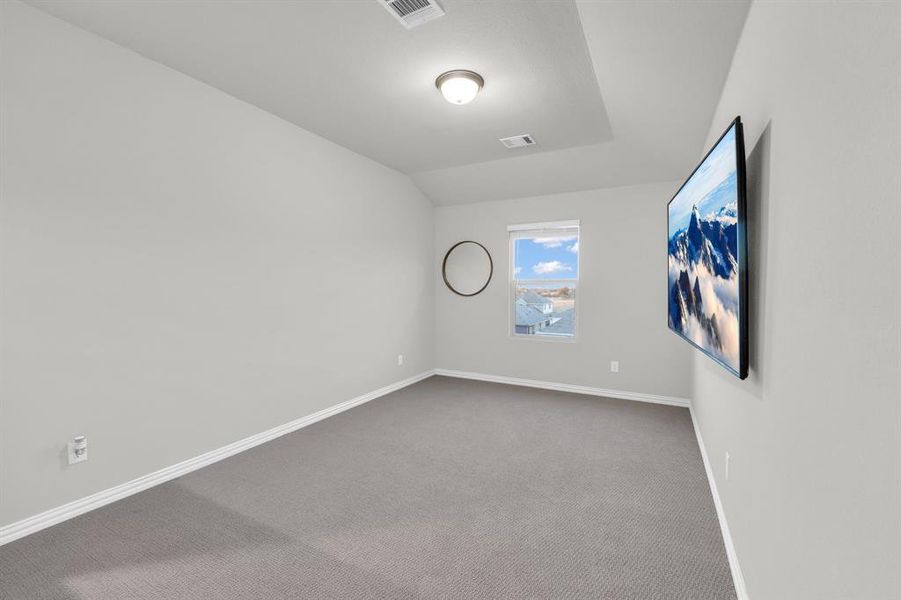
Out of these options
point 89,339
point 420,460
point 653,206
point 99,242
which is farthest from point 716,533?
point 99,242

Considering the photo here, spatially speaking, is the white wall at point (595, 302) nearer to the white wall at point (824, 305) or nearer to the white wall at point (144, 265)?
the white wall at point (144, 265)

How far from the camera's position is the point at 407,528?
219 centimetres

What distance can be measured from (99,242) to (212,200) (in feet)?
2.52

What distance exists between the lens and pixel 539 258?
512 centimetres

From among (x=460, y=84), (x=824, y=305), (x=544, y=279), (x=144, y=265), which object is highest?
(x=460, y=84)

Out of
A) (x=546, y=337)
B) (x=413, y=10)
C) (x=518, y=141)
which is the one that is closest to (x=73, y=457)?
(x=413, y=10)

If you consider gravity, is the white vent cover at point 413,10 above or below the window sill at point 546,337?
above

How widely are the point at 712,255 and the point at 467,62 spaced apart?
1780mm

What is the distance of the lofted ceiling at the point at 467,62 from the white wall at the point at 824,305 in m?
0.66

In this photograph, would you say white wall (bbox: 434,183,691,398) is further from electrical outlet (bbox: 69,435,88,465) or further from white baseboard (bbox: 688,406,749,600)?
electrical outlet (bbox: 69,435,88,465)

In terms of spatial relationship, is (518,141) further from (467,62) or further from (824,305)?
(824,305)

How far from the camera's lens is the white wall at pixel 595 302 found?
441cm

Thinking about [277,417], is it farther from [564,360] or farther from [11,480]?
[564,360]

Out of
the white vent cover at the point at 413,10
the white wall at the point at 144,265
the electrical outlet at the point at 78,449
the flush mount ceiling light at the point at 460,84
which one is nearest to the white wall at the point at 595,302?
the white wall at the point at 144,265
